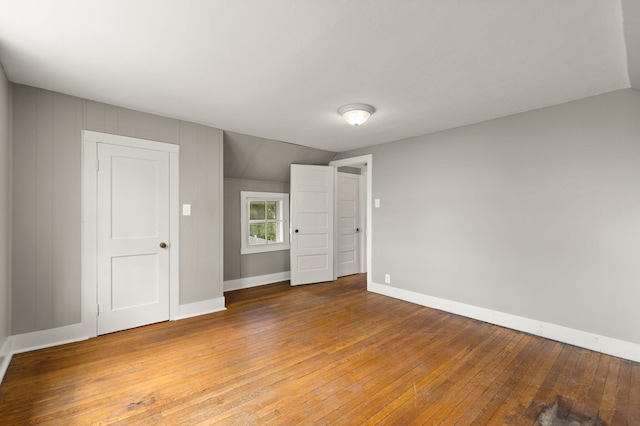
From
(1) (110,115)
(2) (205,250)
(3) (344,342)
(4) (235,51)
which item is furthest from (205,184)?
(3) (344,342)

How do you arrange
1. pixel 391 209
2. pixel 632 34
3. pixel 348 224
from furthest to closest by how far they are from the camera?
pixel 348 224 → pixel 391 209 → pixel 632 34

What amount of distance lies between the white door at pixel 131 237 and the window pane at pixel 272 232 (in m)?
2.15

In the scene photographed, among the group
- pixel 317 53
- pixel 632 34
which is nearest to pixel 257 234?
pixel 317 53

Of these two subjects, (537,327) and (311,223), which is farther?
(311,223)

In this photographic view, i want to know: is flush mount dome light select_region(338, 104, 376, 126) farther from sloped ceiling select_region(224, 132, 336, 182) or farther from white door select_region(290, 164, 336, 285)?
white door select_region(290, 164, 336, 285)

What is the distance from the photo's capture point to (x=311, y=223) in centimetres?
518

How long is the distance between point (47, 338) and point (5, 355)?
0.36 metres

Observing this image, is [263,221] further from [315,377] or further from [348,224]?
[315,377]

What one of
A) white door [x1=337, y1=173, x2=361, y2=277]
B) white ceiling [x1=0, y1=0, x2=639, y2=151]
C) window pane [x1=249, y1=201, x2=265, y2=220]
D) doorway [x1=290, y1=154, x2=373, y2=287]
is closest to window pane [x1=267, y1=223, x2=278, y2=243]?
window pane [x1=249, y1=201, x2=265, y2=220]

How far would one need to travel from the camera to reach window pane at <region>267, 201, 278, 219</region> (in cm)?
539

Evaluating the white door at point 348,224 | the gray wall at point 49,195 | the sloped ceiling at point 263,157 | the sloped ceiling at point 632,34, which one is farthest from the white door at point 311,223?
the sloped ceiling at point 632,34

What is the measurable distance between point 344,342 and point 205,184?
99.5 inches

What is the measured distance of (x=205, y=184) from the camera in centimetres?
370

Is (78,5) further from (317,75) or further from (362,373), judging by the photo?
(362,373)
